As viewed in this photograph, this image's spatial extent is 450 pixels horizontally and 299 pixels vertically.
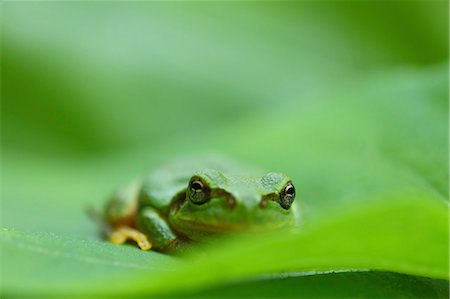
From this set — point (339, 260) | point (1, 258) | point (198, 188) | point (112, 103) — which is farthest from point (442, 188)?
point (112, 103)

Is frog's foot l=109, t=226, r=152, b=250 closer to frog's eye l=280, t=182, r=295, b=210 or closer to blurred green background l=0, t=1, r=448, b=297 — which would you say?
blurred green background l=0, t=1, r=448, b=297

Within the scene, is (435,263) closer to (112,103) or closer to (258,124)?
(258,124)

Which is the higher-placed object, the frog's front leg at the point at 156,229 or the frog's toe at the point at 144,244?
the frog's front leg at the point at 156,229

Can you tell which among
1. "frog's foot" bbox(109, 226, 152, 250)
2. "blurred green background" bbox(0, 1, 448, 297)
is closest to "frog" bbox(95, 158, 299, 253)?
"frog's foot" bbox(109, 226, 152, 250)

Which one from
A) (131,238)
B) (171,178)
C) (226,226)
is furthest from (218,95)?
(226,226)

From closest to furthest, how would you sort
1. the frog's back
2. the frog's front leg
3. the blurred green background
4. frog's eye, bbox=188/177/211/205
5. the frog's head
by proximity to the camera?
the frog's head
frog's eye, bbox=188/177/211/205
the frog's front leg
the frog's back
the blurred green background

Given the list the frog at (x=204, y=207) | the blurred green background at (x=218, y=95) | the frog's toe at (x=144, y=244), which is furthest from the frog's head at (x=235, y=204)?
the blurred green background at (x=218, y=95)

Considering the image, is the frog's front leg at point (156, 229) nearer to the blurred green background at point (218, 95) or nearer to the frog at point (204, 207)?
the frog at point (204, 207)
